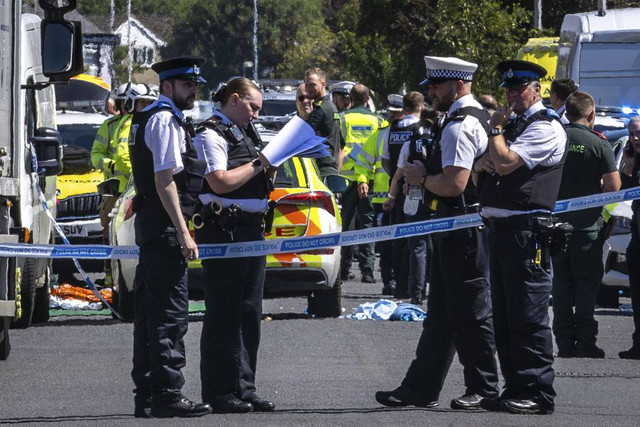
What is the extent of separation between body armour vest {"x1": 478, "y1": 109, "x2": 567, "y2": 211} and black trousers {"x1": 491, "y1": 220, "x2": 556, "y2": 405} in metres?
0.15

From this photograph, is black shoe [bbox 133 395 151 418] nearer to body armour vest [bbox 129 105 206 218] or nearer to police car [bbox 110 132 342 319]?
body armour vest [bbox 129 105 206 218]

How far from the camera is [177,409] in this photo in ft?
27.6

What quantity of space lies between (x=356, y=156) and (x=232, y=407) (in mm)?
8816

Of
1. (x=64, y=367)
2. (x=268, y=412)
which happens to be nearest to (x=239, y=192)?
(x=268, y=412)

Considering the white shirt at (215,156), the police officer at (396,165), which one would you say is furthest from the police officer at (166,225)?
the police officer at (396,165)

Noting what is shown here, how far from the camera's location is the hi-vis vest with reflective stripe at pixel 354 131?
56.9ft

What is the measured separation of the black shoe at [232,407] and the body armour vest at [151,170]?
108 centimetres

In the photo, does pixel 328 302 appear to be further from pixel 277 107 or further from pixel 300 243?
pixel 277 107

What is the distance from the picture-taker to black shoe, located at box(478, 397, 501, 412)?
871 cm

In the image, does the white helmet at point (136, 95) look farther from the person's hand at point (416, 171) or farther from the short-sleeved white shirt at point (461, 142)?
the short-sleeved white shirt at point (461, 142)

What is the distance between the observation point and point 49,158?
11.6 m

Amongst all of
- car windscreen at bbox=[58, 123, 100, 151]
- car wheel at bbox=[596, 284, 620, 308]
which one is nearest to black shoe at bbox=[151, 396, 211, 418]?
car wheel at bbox=[596, 284, 620, 308]

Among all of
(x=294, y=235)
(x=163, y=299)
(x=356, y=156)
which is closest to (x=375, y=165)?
(x=356, y=156)

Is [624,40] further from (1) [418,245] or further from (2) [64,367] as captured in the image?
(2) [64,367]
